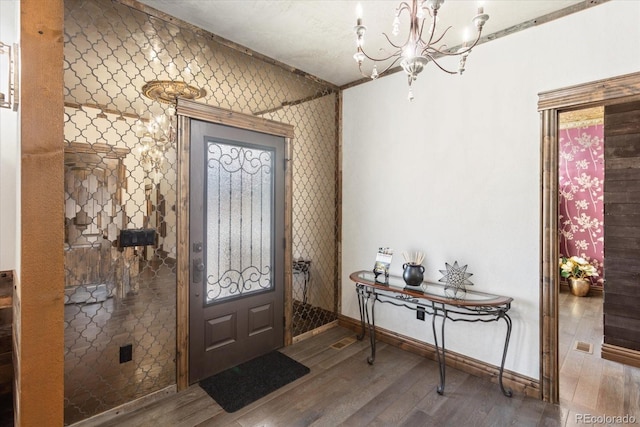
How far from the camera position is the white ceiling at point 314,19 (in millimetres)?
2285

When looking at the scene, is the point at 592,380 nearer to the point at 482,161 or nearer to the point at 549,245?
the point at 549,245

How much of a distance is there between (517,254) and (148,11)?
3490 millimetres

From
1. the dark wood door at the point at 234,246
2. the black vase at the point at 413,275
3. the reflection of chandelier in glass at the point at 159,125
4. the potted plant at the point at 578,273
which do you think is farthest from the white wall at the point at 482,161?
the potted plant at the point at 578,273

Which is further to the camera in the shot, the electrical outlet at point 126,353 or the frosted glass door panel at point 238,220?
the frosted glass door panel at point 238,220

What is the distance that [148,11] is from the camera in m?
2.30

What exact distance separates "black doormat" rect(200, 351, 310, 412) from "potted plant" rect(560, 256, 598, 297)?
487 cm

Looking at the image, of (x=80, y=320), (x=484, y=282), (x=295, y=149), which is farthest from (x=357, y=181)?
(x=80, y=320)

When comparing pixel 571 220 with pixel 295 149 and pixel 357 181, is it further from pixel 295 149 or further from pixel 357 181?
pixel 295 149

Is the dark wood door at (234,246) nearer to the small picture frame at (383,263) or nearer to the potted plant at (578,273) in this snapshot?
the small picture frame at (383,263)

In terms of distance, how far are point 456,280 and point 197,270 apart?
2231 millimetres

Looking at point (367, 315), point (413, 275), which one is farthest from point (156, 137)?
point (367, 315)

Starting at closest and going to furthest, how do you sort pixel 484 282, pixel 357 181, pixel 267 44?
pixel 484 282 < pixel 267 44 < pixel 357 181

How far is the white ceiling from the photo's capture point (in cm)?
229

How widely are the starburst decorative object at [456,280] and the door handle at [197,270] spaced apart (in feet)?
6.89
